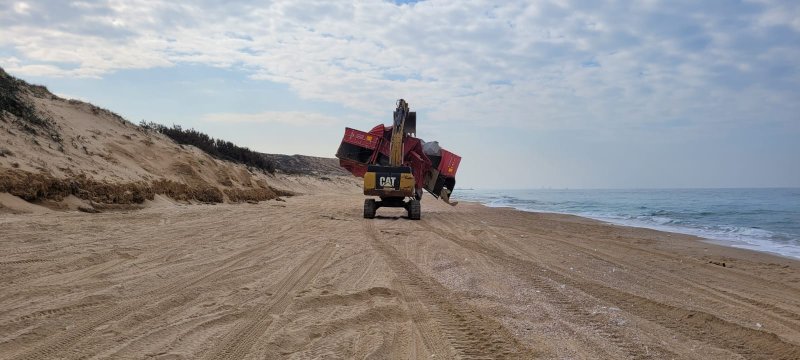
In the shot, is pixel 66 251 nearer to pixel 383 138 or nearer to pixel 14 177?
pixel 14 177

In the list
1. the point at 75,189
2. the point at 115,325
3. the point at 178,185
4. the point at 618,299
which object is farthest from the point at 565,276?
the point at 178,185

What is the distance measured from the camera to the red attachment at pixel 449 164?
62.3 feet

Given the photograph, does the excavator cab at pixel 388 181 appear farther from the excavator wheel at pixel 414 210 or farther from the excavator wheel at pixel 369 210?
the excavator wheel at pixel 414 210

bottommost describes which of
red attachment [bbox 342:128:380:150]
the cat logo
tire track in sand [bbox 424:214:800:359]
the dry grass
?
tire track in sand [bbox 424:214:800:359]

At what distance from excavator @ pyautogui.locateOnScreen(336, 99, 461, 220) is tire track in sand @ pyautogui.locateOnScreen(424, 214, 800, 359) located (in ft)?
28.4

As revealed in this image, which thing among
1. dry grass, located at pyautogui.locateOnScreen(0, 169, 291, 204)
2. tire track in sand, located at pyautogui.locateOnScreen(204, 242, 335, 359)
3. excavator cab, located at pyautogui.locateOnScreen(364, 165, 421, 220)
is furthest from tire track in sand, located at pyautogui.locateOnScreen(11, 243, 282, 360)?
excavator cab, located at pyautogui.locateOnScreen(364, 165, 421, 220)

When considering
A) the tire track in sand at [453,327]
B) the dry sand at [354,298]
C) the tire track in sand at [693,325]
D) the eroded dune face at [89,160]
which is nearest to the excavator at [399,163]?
the eroded dune face at [89,160]

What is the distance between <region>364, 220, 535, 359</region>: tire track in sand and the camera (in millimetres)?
3873

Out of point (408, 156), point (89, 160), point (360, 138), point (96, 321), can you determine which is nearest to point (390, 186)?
point (408, 156)

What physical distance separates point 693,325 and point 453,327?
7.80ft

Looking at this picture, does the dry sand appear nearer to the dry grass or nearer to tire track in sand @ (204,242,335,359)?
tire track in sand @ (204,242,335,359)

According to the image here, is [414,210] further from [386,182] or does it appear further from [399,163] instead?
[399,163]

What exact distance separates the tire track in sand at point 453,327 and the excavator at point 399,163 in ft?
29.7

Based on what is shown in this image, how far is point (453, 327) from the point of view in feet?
14.6
